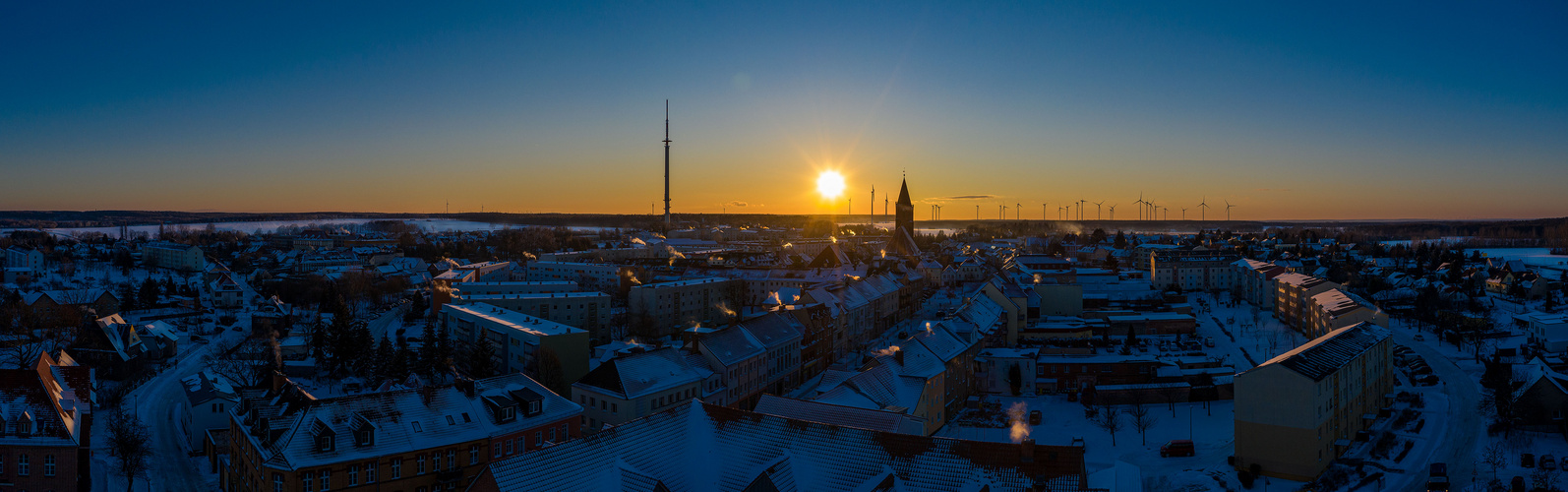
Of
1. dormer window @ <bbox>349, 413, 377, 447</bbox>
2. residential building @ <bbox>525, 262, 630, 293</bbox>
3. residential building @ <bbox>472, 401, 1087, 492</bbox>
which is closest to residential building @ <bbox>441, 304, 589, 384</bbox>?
dormer window @ <bbox>349, 413, 377, 447</bbox>

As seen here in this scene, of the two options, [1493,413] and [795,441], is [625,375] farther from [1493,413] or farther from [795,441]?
[1493,413]

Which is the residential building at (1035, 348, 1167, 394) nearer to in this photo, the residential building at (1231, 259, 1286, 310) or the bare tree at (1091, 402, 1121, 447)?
the bare tree at (1091, 402, 1121, 447)

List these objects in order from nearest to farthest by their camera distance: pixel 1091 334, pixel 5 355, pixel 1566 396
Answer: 1. pixel 1566 396
2. pixel 5 355
3. pixel 1091 334

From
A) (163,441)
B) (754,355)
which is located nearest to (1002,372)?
(754,355)

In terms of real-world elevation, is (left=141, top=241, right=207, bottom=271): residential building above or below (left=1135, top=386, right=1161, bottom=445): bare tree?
above

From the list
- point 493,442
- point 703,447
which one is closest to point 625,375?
point 493,442

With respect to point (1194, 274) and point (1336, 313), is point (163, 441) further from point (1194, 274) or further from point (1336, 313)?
point (1194, 274)

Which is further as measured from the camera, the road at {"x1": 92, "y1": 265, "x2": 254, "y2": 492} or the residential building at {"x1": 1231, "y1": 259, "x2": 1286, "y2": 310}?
the residential building at {"x1": 1231, "y1": 259, "x2": 1286, "y2": 310}

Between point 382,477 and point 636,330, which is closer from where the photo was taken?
point 382,477
